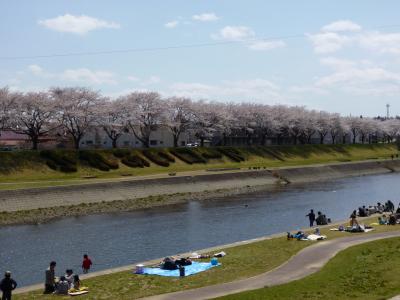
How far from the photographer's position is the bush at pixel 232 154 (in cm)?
9340

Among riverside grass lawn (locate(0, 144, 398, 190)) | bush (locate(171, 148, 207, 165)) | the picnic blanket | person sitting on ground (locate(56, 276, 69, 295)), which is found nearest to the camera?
person sitting on ground (locate(56, 276, 69, 295))

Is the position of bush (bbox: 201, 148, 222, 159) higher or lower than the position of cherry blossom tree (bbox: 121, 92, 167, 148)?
lower

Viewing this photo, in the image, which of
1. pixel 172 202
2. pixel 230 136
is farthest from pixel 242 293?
pixel 230 136

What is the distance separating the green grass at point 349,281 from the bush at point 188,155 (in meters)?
60.8

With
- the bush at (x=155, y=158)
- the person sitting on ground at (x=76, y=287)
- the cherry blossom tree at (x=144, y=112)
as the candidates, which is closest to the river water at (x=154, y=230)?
the person sitting on ground at (x=76, y=287)

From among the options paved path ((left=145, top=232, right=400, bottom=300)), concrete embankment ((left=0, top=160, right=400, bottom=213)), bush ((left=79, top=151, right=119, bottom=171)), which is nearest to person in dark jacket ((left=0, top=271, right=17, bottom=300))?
paved path ((left=145, top=232, right=400, bottom=300))

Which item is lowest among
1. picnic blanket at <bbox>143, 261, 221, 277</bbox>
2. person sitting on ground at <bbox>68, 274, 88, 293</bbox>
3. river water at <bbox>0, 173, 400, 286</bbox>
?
river water at <bbox>0, 173, 400, 286</bbox>

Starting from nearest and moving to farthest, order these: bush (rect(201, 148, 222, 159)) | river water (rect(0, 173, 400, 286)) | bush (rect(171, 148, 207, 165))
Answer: river water (rect(0, 173, 400, 286))
bush (rect(171, 148, 207, 165))
bush (rect(201, 148, 222, 159))

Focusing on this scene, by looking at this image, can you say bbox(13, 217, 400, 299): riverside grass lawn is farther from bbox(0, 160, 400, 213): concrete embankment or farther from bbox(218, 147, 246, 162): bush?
bbox(218, 147, 246, 162): bush

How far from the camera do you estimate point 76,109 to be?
81.9 m

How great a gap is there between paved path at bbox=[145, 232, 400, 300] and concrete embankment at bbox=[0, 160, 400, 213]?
97.1ft

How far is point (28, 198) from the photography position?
49000 millimetres

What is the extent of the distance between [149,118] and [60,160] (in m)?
30.2

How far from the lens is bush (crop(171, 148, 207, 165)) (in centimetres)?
8481
